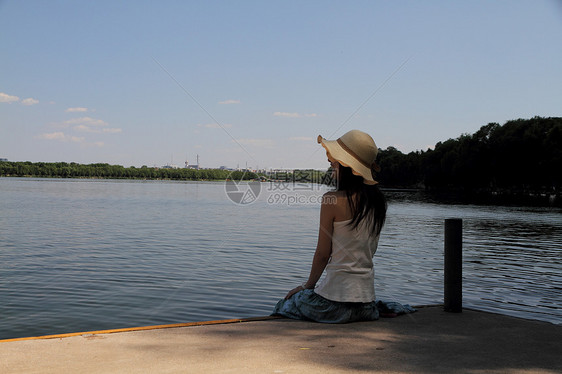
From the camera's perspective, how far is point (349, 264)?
5.86m

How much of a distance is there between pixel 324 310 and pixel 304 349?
1024mm

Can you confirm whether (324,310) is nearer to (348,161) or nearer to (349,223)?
(349,223)

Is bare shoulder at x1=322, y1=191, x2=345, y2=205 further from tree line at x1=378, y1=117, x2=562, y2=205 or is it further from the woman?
tree line at x1=378, y1=117, x2=562, y2=205

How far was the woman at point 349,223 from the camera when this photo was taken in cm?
584

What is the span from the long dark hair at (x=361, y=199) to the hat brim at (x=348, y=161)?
0.08 metres

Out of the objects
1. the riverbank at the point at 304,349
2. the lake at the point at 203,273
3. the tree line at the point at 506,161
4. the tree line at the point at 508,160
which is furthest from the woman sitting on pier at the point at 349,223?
the tree line at the point at 508,160

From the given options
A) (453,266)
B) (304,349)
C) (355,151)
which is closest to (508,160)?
(453,266)

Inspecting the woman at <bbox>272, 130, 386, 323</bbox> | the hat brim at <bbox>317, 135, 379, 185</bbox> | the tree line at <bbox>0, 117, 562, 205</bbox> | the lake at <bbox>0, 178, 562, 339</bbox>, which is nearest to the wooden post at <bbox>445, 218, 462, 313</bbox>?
the woman at <bbox>272, 130, 386, 323</bbox>

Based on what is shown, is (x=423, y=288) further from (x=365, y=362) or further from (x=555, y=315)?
(x=365, y=362)

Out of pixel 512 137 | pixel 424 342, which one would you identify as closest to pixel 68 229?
pixel 424 342

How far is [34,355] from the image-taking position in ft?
16.4

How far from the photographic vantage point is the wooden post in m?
7.11

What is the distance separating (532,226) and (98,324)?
30.1 meters

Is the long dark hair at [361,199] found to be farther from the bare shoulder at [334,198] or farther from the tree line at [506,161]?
the tree line at [506,161]
